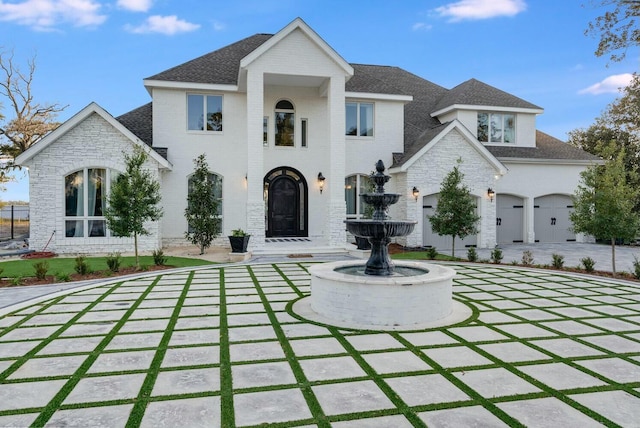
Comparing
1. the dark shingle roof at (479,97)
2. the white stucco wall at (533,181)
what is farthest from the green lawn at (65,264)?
the dark shingle roof at (479,97)

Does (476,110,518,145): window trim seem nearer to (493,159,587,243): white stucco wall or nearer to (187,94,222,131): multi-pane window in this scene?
(493,159,587,243): white stucco wall

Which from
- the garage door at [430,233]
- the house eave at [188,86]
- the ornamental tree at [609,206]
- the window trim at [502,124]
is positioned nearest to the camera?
the ornamental tree at [609,206]

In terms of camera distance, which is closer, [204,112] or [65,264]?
[65,264]

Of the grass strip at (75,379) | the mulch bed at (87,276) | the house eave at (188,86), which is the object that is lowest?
the grass strip at (75,379)

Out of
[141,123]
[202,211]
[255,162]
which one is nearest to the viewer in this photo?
[202,211]

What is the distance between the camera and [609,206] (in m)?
11.4

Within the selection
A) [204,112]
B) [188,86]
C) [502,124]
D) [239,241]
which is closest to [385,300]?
[239,241]

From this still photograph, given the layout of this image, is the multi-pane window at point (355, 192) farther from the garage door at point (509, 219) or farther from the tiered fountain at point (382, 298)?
the tiered fountain at point (382, 298)

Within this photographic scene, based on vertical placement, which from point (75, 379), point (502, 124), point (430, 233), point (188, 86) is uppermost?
point (188, 86)

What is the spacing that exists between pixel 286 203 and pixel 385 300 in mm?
12919

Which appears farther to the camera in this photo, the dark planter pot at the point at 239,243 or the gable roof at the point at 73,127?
the gable roof at the point at 73,127

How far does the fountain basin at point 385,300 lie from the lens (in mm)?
6605

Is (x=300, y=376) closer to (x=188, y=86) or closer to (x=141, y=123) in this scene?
(x=188, y=86)

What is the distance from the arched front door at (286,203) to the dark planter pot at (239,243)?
4.16 metres
